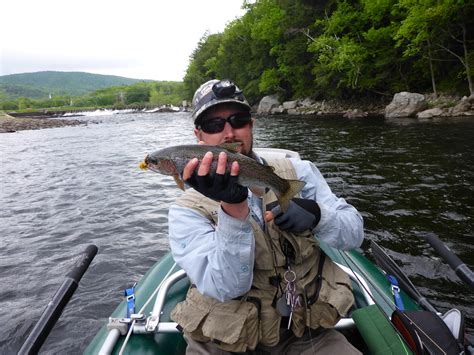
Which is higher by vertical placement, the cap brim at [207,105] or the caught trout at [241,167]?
the cap brim at [207,105]

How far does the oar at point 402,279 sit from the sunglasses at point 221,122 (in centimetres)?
254

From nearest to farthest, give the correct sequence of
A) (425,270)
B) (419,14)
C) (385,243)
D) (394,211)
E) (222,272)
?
(222,272) → (425,270) → (385,243) → (394,211) → (419,14)

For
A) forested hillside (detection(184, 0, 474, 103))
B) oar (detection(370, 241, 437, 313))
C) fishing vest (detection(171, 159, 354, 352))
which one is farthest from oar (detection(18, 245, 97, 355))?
forested hillside (detection(184, 0, 474, 103))

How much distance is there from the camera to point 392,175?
10.9 meters

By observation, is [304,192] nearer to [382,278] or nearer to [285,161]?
[285,161]

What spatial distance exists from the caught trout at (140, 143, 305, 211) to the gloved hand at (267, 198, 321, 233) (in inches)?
2.1

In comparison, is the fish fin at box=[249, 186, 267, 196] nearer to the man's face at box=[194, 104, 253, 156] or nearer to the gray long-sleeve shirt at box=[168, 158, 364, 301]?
the gray long-sleeve shirt at box=[168, 158, 364, 301]

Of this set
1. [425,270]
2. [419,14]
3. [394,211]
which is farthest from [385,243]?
[419,14]

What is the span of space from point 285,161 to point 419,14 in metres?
26.4

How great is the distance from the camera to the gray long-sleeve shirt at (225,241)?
6.92 feet

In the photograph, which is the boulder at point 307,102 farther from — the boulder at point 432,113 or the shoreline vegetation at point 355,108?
the boulder at point 432,113

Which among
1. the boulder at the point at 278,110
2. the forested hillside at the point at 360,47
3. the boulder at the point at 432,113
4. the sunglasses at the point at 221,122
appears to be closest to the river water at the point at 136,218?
the sunglasses at the point at 221,122

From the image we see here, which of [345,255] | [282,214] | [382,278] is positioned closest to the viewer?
[282,214]

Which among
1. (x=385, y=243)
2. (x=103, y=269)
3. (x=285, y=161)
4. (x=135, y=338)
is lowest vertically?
(x=103, y=269)
